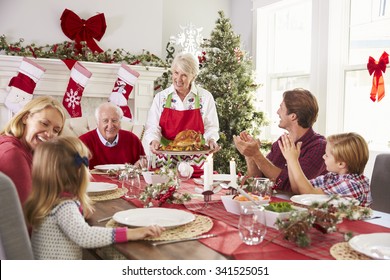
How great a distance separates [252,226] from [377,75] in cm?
289

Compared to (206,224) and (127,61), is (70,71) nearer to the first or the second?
(127,61)

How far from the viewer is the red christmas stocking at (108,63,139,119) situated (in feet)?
14.3

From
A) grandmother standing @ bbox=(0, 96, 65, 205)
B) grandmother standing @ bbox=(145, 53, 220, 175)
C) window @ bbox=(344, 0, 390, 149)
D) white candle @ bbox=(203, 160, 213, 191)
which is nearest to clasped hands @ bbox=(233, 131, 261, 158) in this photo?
white candle @ bbox=(203, 160, 213, 191)

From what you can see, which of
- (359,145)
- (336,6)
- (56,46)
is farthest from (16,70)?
(359,145)

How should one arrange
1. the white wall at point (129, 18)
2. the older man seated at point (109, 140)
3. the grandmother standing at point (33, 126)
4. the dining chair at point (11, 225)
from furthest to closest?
the white wall at point (129, 18), the older man seated at point (109, 140), the grandmother standing at point (33, 126), the dining chair at point (11, 225)

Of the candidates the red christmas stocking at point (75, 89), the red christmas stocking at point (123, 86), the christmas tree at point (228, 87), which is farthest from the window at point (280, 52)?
the red christmas stocking at point (75, 89)

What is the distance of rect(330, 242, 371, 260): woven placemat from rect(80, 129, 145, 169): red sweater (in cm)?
195

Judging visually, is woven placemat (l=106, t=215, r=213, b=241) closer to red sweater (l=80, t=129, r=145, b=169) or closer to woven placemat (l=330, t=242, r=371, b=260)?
woven placemat (l=330, t=242, r=371, b=260)

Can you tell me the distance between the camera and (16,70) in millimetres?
4055

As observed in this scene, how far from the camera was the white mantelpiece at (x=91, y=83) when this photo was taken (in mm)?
4051

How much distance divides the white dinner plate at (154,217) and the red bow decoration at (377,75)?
2728 millimetres

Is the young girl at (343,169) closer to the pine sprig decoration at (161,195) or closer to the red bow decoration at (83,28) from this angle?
the pine sprig decoration at (161,195)

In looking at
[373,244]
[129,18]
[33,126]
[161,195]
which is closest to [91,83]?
[129,18]
